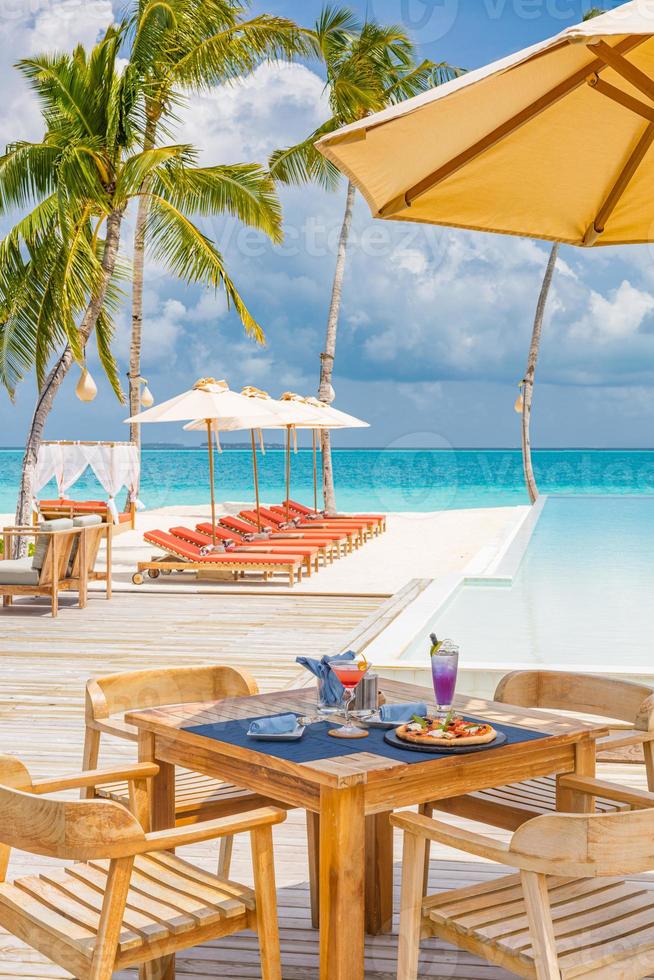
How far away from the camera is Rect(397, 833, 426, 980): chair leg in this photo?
249cm

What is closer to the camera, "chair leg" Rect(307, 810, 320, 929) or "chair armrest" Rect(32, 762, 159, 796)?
"chair armrest" Rect(32, 762, 159, 796)

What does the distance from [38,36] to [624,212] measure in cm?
7402

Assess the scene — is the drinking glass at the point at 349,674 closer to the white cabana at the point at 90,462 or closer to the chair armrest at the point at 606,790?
the chair armrest at the point at 606,790

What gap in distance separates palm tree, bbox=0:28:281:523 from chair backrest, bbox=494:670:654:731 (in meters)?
9.80

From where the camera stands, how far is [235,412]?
13.0 metres

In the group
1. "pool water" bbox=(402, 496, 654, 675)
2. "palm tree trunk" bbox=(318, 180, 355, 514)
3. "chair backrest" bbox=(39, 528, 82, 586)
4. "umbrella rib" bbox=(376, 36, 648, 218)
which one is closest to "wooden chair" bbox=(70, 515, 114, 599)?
"chair backrest" bbox=(39, 528, 82, 586)

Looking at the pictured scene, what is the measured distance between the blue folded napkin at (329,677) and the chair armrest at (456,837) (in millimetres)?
512

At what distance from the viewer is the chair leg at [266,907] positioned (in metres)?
2.54

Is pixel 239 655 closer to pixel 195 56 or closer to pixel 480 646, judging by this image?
pixel 480 646

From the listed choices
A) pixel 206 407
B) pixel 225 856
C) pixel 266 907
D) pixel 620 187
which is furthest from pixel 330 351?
pixel 266 907

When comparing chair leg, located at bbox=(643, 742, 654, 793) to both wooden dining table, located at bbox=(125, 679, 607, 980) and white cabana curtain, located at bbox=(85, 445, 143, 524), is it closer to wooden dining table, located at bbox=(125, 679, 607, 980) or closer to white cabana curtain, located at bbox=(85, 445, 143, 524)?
wooden dining table, located at bbox=(125, 679, 607, 980)

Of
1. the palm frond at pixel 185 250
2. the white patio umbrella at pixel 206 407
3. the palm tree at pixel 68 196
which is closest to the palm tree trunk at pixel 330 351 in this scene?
the palm frond at pixel 185 250

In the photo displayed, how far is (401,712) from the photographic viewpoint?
2.99m

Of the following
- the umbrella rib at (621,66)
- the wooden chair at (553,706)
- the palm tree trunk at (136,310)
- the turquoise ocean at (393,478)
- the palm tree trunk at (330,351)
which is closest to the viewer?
the umbrella rib at (621,66)
